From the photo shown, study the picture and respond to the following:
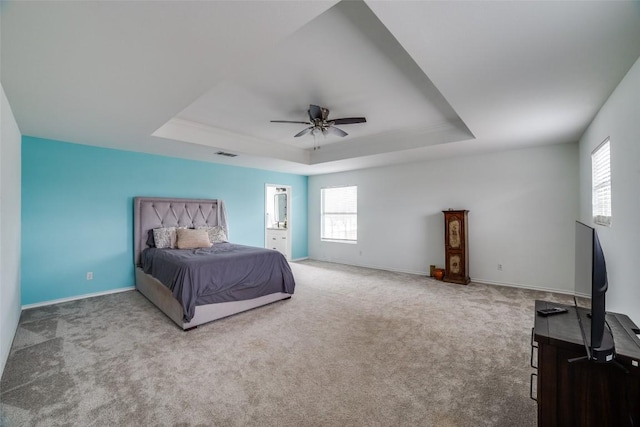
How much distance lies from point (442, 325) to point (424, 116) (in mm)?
2727

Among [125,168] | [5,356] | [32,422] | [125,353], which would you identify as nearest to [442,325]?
[125,353]

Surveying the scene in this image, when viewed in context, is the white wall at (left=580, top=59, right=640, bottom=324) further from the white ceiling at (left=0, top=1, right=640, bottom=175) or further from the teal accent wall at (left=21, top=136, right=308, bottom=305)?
the teal accent wall at (left=21, top=136, right=308, bottom=305)

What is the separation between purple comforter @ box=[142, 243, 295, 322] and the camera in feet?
9.87

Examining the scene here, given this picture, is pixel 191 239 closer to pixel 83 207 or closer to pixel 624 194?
pixel 83 207

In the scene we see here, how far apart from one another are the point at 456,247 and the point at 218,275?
4.00m

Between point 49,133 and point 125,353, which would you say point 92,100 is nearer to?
point 49,133

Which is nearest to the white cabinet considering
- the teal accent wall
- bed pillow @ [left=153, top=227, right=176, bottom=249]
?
the teal accent wall

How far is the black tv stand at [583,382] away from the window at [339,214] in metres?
5.22

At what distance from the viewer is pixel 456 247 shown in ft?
15.8

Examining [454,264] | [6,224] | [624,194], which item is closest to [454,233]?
[454,264]

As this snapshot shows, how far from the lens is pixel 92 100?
2.56 m

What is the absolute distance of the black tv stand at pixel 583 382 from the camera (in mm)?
1209

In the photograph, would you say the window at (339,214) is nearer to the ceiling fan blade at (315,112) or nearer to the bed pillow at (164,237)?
the ceiling fan blade at (315,112)

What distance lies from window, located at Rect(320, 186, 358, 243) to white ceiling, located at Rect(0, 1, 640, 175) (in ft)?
9.54
